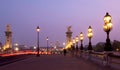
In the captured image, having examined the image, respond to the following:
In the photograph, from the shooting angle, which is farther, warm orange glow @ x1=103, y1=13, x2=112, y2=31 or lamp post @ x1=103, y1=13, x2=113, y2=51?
warm orange glow @ x1=103, y1=13, x2=112, y2=31

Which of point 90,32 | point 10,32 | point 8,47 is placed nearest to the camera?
point 90,32

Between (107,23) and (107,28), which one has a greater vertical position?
(107,23)

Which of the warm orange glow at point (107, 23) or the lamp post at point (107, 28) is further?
the warm orange glow at point (107, 23)

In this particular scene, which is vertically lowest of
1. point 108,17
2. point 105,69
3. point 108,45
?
point 105,69

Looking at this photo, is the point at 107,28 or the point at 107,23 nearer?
the point at 107,28

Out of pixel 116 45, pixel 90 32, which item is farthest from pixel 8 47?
pixel 90 32

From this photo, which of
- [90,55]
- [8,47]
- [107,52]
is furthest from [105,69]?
[8,47]

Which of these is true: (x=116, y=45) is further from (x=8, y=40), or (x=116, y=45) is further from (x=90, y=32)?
(x=90, y=32)

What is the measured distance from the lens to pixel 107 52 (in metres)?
28.9

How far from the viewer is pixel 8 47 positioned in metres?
176

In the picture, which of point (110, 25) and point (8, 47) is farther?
point (8, 47)

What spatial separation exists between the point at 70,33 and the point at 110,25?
154536 mm

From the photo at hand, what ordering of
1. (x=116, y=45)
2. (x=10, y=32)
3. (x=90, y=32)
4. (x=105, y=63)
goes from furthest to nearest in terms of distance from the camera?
1. (x=10, y=32)
2. (x=116, y=45)
3. (x=90, y=32)
4. (x=105, y=63)

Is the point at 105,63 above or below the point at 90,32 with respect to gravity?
below
